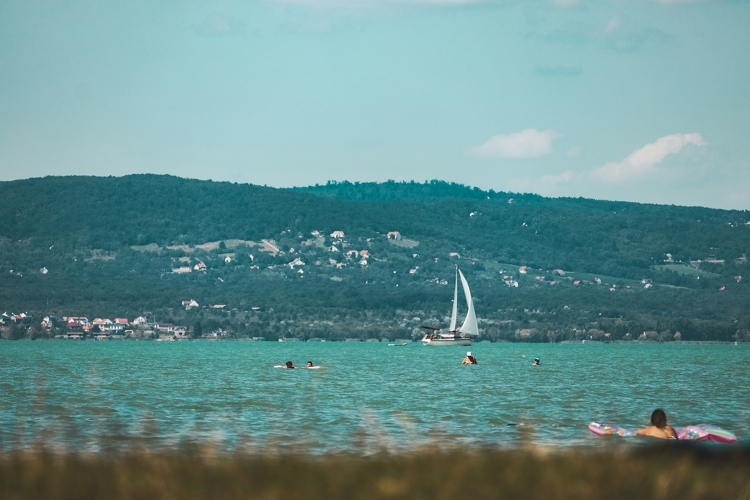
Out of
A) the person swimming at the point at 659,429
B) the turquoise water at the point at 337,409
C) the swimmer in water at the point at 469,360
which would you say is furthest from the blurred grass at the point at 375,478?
the swimmer in water at the point at 469,360

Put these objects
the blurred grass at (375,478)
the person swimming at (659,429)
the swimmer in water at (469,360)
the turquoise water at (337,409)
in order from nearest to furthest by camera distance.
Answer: the blurred grass at (375,478) → the person swimming at (659,429) → the turquoise water at (337,409) → the swimmer in water at (469,360)

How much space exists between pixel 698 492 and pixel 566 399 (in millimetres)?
38342

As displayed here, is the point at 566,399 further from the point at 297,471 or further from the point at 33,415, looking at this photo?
the point at 297,471

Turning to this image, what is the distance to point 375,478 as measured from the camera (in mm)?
14000

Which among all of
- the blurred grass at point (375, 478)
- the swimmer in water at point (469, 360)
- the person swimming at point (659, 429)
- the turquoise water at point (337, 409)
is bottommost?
the swimmer in water at point (469, 360)

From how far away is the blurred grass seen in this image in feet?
43.5

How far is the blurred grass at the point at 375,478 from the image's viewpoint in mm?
13250

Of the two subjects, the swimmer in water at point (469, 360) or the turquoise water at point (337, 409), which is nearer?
the turquoise water at point (337, 409)

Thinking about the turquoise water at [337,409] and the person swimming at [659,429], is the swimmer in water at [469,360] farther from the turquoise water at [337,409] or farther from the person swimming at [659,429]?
the person swimming at [659,429]

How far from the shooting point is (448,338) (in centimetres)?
17638

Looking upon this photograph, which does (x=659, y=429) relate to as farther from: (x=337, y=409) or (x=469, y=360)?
(x=469, y=360)

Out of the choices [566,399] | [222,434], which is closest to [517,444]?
[222,434]

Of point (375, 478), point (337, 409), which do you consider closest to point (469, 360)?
point (337, 409)

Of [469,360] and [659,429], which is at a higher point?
[659,429]
